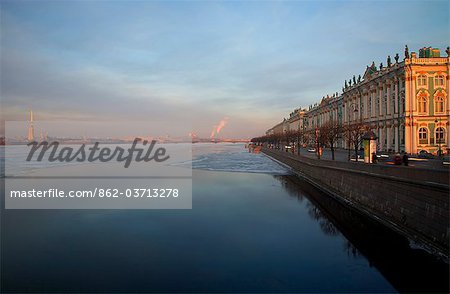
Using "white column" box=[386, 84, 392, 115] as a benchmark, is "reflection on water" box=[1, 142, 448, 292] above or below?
below

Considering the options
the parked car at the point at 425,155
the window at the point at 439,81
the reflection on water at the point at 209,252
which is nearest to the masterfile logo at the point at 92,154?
the reflection on water at the point at 209,252

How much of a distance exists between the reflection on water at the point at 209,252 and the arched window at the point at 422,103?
89.5 feet

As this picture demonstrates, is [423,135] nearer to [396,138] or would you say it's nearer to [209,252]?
[396,138]

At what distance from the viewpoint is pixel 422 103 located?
4334 centimetres

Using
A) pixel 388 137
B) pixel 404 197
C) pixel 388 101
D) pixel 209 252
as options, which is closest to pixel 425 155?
pixel 388 137

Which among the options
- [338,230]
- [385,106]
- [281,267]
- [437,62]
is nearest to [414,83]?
[437,62]

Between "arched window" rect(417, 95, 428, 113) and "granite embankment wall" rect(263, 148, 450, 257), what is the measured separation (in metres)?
23.9

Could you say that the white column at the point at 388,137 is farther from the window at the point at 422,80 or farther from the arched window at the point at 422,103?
the window at the point at 422,80

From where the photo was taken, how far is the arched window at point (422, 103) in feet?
142

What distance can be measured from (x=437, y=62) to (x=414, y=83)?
3714 mm

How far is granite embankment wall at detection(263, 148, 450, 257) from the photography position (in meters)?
13.2

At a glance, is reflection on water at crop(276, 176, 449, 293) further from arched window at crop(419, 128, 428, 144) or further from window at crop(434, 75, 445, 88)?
window at crop(434, 75, 445, 88)

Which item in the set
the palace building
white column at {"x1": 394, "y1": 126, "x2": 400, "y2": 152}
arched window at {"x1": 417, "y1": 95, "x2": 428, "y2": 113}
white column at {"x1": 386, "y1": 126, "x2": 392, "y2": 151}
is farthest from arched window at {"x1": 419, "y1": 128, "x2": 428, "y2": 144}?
white column at {"x1": 386, "y1": 126, "x2": 392, "y2": 151}

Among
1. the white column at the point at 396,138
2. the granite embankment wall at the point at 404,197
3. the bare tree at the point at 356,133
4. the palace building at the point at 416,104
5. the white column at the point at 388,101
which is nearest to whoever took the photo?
the granite embankment wall at the point at 404,197
